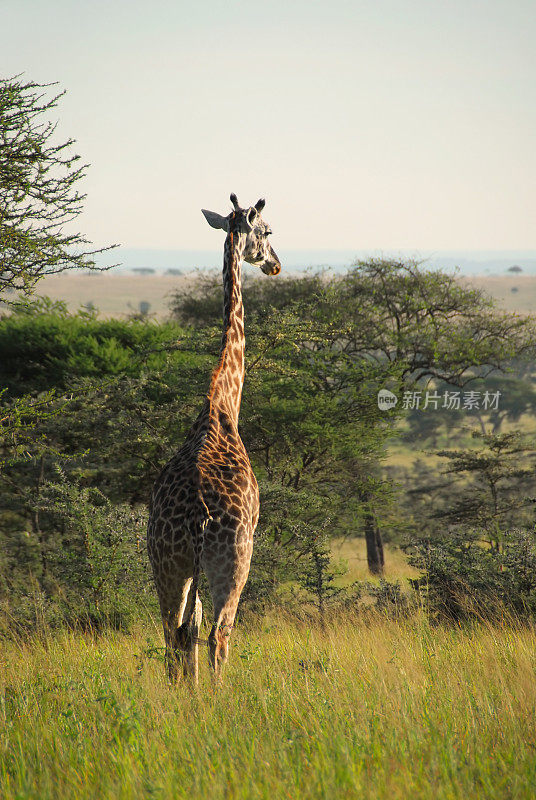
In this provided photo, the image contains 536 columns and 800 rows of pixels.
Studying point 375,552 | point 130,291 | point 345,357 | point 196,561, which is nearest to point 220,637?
point 196,561

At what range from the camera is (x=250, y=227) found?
25.3 feet

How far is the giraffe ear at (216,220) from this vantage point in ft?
25.6

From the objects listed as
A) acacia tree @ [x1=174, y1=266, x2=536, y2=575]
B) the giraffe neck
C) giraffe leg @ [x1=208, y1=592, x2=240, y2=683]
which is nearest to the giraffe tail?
giraffe leg @ [x1=208, y1=592, x2=240, y2=683]

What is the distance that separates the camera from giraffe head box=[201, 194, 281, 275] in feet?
25.2

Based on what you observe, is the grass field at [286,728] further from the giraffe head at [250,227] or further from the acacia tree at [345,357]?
the acacia tree at [345,357]

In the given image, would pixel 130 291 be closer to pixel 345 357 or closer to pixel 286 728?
pixel 345 357

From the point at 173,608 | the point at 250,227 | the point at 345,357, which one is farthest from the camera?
the point at 345,357

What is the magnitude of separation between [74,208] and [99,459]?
5628 mm

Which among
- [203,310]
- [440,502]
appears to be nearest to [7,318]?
[203,310]

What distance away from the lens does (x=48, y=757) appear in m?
4.07

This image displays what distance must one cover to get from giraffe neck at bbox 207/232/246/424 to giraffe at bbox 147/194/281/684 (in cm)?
13

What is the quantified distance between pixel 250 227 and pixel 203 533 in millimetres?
3761

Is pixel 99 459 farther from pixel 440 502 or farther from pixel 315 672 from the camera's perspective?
pixel 440 502

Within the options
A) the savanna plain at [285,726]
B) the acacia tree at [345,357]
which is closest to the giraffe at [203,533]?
the savanna plain at [285,726]
